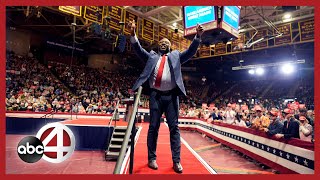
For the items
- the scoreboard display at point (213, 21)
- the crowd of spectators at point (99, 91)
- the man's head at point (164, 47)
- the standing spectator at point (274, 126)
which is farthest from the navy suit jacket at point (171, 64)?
the scoreboard display at point (213, 21)

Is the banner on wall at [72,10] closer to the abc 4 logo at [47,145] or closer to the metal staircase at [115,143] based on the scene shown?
the metal staircase at [115,143]

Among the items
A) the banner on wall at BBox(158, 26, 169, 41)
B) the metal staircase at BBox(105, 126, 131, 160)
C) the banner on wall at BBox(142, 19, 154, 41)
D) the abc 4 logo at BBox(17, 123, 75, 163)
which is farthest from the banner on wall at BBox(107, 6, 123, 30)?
the abc 4 logo at BBox(17, 123, 75, 163)

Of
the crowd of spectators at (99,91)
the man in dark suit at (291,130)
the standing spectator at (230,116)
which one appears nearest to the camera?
the man in dark suit at (291,130)

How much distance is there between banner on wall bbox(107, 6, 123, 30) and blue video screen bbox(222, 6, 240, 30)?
27.5ft

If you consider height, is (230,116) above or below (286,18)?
below

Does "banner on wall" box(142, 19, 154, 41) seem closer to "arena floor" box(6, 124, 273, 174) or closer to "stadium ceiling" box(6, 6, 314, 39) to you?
"stadium ceiling" box(6, 6, 314, 39)

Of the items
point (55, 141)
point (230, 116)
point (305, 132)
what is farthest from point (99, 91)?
point (305, 132)

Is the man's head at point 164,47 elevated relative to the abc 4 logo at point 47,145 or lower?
elevated

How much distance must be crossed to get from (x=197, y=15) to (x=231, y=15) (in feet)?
3.86

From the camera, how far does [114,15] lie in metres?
13.9

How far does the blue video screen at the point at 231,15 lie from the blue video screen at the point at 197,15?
Result: 15.6 inches

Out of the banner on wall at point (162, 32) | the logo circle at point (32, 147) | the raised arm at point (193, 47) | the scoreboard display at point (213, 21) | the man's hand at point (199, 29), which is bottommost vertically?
the logo circle at point (32, 147)

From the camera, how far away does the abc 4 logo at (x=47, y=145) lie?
3853 mm

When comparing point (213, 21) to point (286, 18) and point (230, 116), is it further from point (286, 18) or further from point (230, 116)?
point (286, 18)
